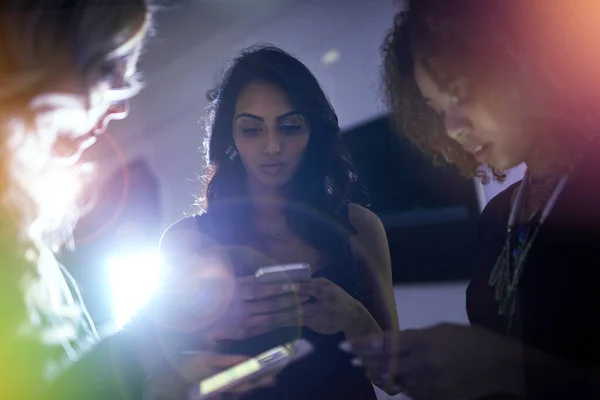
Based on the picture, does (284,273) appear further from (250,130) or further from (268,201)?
(250,130)

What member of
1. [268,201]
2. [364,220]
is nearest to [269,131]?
[268,201]

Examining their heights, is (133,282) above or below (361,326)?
above

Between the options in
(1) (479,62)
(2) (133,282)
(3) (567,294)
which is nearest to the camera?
(3) (567,294)

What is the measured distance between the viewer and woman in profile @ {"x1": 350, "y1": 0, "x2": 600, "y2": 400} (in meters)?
0.72

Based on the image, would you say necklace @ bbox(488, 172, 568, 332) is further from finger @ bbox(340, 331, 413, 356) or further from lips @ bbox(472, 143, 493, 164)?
finger @ bbox(340, 331, 413, 356)

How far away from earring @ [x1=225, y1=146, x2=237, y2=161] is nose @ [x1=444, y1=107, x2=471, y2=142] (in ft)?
1.29

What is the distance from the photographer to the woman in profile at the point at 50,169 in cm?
92

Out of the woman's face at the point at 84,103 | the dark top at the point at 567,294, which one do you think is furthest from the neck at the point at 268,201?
the dark top at the point at 567,294

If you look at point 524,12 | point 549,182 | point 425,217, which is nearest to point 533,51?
point 524,12

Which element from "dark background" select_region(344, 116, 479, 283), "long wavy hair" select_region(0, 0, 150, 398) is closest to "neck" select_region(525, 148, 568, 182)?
"dark background" select_region(344, 116, 479, 283)

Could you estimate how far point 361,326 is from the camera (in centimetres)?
88

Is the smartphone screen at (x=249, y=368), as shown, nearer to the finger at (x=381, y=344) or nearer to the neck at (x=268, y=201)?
the finger at (x=381, y=344)

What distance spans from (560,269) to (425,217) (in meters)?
0.25

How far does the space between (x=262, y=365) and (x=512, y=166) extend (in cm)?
57
